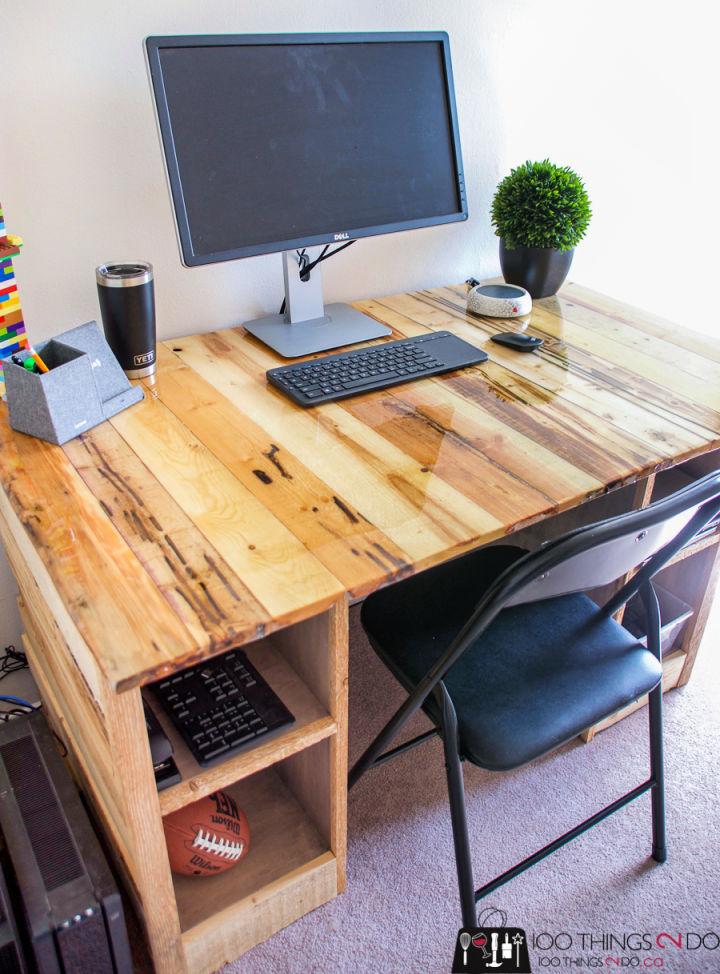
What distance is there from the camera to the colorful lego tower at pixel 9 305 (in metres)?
1.23

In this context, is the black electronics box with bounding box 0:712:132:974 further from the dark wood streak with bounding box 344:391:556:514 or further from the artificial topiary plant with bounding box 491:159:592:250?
the artificial topiary plant with bounding box 491:159:592:250

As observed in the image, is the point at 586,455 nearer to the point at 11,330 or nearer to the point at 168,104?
the point at 168,104

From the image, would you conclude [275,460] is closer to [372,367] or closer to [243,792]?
[372,367]

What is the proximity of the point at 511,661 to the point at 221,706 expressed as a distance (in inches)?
17.9

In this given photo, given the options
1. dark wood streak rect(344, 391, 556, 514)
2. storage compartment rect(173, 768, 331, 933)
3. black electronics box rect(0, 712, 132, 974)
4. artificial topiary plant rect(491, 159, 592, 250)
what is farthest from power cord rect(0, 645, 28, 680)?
artificial topiary plant rect(491, 159, 592, 250)

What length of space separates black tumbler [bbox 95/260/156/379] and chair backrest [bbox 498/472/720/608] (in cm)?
75

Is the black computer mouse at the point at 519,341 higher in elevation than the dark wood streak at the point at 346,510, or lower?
higher

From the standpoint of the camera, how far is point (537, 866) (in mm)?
1415

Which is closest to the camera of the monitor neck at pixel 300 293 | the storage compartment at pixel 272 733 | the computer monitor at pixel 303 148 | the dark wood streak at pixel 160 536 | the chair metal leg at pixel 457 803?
the dark wood streak at pixel 160 536

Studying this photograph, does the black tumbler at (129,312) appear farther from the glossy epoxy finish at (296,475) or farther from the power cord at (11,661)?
the power cord at (11,661)

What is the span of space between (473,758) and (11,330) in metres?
0.98

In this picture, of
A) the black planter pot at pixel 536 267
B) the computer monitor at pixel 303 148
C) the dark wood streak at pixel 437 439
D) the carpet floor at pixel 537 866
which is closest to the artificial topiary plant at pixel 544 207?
the black planter pot at pixel 536 267

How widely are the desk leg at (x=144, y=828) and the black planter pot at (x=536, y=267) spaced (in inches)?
49.2

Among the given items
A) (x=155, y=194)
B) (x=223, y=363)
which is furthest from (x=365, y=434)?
(x=155, y=194)
